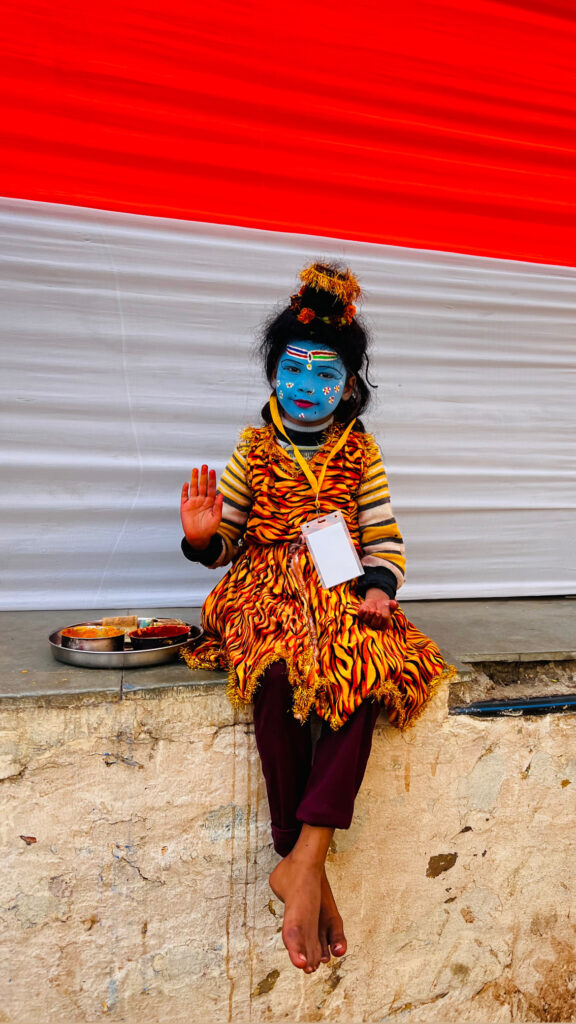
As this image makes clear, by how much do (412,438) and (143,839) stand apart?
1819 mm

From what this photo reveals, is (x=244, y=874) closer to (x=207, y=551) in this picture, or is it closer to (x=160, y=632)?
(x=160, y=632)

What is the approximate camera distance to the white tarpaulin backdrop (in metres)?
2.66

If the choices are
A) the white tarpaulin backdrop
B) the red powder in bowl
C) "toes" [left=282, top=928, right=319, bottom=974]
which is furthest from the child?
the white tarpaulin backdrop

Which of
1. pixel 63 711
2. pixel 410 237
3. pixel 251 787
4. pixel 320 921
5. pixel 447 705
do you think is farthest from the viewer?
pixel 410 237

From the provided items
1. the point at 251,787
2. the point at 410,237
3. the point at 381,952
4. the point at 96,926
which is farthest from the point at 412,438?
the point at 96,926

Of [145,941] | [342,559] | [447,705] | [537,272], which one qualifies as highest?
[537,272]

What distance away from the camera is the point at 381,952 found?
2080 millimetres

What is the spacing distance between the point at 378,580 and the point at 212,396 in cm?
113

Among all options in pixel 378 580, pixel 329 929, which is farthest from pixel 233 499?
pixel 329 929

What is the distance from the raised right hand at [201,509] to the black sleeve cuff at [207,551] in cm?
3

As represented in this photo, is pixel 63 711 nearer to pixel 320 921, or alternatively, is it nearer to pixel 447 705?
pixel 320 921

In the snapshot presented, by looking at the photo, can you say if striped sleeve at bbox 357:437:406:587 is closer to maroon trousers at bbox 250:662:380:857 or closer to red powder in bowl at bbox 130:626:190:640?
maroon trousers at bbox 250:662:380:857

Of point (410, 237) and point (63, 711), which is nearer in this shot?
point (63, 711)

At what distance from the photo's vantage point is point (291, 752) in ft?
6.00
